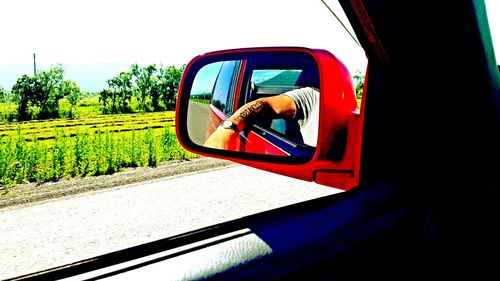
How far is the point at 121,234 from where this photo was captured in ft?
16.6

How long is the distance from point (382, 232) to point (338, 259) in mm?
144

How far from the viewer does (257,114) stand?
4.52 ft

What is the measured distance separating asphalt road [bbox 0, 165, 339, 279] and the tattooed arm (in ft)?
8.64

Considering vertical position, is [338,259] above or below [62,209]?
above

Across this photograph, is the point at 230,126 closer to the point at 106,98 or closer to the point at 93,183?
the point at 93,183

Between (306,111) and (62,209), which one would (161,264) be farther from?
(62,209)

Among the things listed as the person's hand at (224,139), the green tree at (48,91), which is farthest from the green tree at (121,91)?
the person's hand at (224,139)

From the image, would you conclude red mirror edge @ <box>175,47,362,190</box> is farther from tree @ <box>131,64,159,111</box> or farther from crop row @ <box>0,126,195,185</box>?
tree @ <box>131,64,159,111</box>

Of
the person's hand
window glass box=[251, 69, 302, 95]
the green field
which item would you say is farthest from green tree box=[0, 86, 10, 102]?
the person's hand

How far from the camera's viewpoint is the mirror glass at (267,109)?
4.12 feet

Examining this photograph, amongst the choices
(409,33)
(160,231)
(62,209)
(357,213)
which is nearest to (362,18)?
(409,33)

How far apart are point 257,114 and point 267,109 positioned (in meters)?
0.08

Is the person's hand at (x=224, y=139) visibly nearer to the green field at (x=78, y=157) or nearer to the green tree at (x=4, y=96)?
the green field at (x=78, y=157)

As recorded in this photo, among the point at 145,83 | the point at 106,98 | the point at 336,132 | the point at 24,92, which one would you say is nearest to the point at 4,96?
the point at 24,92
